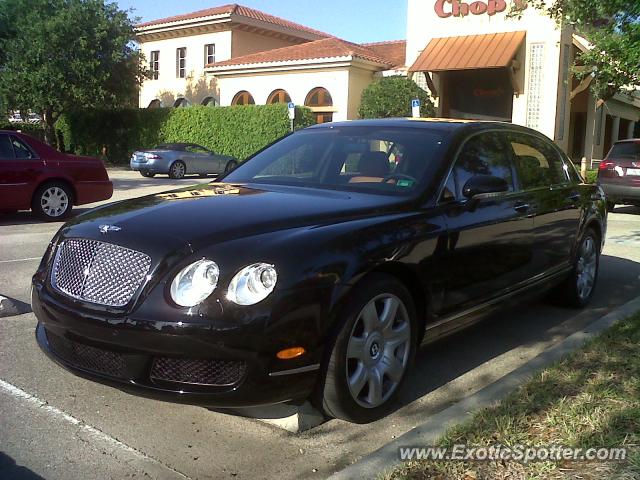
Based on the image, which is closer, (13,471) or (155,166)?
(13,471)

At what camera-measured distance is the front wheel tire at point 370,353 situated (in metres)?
3.29

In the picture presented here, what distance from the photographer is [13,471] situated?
3.02 metres

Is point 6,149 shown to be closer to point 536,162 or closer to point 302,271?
point 536,162

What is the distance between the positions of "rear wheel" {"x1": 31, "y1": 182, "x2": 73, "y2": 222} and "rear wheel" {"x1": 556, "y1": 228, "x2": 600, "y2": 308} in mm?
8344

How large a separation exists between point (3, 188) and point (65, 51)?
67.5ft

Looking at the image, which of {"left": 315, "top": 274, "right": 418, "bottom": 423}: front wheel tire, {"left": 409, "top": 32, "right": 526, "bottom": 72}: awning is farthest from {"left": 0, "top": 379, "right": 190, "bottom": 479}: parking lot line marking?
{"left": 409, "top": 32, "right": 526, "bottom": 72}: awning

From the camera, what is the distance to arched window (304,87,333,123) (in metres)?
27.2

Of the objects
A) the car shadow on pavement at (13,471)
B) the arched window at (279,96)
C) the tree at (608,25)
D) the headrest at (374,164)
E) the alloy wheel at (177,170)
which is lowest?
the car shadow on pavement at (13,471)

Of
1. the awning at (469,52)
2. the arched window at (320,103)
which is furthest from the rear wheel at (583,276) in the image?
the arched window at (320,103)

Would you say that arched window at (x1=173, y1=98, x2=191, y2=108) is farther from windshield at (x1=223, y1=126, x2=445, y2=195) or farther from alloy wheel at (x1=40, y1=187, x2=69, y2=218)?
windshield at (x1=223, y1=126, x2=445, y2=195)

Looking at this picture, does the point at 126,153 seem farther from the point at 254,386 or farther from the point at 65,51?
the point at 254,386

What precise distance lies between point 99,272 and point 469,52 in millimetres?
21141

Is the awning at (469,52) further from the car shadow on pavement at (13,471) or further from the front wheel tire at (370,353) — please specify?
the car shadow on pavement at (13,471)

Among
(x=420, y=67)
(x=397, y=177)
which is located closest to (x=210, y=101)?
(x=420, y=67)
